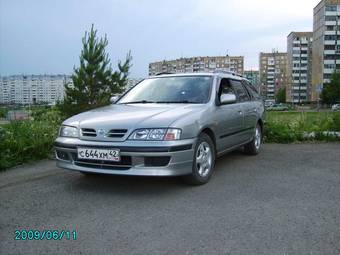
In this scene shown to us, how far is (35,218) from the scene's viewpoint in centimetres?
342

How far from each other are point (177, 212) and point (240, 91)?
3444mm

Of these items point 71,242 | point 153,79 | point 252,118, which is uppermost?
point 153,79

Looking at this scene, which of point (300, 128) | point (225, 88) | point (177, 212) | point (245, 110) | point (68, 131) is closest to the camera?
point (177, 212)

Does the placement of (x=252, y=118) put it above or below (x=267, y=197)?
above

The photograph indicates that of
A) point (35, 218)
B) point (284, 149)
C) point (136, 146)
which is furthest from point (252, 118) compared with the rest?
point (35, 218)

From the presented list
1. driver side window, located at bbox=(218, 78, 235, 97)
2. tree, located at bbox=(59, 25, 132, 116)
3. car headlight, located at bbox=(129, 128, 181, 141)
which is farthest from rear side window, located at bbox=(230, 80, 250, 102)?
tree, located at bbox=(59, 25, 132, 116)

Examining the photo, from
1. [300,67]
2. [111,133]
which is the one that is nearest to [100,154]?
[111,133]

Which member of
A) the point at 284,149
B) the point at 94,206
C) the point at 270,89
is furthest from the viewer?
the point at 270,89

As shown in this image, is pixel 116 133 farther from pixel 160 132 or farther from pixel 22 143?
pixel 22 143

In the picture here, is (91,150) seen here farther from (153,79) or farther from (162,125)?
(153,79)

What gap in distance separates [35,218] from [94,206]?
2.00ft

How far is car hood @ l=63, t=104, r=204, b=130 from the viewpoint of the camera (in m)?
4.10

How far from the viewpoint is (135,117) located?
14.0 feet

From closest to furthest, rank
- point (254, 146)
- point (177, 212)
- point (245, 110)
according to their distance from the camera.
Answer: point (177, 212) → point (245, 110) → point (254, 146)
